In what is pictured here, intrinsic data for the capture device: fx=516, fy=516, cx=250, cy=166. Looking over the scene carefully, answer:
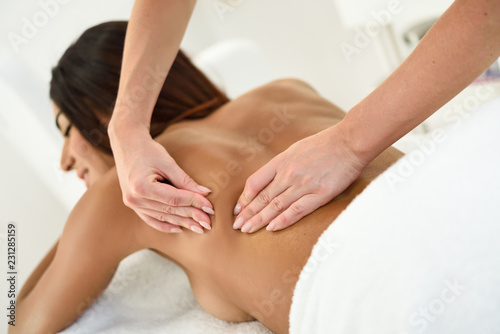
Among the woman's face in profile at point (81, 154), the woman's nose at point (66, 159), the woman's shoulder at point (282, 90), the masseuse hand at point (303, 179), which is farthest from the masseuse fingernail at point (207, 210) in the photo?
the woman's nose at point (66, 159)

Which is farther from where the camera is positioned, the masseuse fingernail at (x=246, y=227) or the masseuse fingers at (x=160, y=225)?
the masseuse fingers at (x=160, y=225)

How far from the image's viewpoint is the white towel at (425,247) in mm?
631

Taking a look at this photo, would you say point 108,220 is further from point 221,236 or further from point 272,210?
point 272,210

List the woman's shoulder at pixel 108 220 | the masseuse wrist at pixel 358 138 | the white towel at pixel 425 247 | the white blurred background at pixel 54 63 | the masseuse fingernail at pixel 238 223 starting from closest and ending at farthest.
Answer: the white towel at pixel 425 247 → the masseuse wrist at pixel 358 138 → the masseuse fingernail at pixel 238 223 → the woman's shoulder at pixel 108 220 → the white blurred background at pixel 54 63

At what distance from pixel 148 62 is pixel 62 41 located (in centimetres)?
109

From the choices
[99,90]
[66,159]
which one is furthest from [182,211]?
[66,159]

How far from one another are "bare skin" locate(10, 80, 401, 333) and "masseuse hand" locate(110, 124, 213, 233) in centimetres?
3

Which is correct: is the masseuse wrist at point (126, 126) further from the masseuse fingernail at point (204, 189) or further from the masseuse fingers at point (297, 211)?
the masseuse fingers at point (297, 211)

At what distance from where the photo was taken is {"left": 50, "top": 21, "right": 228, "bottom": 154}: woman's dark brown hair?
53.6 inches

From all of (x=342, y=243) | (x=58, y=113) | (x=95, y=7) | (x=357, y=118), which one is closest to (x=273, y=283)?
(x=342, y=243)

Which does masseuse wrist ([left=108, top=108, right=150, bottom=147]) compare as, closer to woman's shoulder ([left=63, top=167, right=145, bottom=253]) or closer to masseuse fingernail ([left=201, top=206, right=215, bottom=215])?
woman's shoulder ([left=63, top=167, right=145, bottom=253])

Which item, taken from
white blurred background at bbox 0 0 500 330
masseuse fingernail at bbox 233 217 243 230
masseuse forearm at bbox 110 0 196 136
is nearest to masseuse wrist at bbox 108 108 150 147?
masseuse forearm at bbox 110 0 196 136

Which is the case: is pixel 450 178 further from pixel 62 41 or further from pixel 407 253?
pixel 62 41

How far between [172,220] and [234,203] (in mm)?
126
